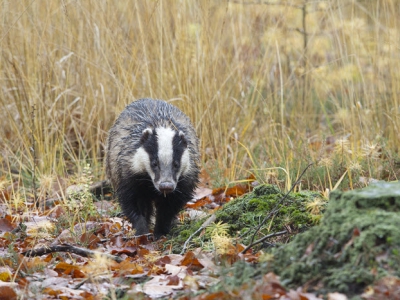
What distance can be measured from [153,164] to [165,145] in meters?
0.18

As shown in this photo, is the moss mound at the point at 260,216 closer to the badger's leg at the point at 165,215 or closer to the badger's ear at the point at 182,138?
the badger's leg at the point at 165,215

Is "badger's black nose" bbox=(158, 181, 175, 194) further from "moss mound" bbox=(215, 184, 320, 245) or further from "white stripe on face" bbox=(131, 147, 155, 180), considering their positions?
"moss mound" bbox=(215, 184, 320, 245)

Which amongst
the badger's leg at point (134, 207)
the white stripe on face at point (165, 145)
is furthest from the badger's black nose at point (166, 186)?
the badger's leg at point (134, 207)

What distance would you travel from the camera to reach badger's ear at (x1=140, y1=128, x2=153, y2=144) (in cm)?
541

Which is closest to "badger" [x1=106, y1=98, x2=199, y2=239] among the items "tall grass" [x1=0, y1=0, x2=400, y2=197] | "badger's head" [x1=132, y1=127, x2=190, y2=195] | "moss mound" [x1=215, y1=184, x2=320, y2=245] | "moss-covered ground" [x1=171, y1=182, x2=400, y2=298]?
"badger's head" [x1=132, y1=127, x2=190, y2=195]

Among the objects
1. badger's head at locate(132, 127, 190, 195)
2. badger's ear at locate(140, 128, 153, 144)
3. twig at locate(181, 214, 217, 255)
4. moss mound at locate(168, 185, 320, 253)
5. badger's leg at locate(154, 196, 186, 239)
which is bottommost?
badger's leg at locate(154, 196, 186, 239)

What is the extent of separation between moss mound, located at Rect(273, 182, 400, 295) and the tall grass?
3.21 m

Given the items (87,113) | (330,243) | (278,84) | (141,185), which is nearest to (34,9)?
(87,113)

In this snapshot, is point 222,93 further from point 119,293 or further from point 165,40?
point 119,293

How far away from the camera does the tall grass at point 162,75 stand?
22.2 ft

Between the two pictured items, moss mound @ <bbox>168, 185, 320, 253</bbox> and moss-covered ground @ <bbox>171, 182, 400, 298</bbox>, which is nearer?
moss-covered ground @ <bbox>171, 182, 400, 298</bbox>

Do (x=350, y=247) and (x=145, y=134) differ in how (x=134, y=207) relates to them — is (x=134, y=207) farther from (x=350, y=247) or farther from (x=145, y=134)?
(x=350, y=247)

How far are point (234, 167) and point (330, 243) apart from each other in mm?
3629

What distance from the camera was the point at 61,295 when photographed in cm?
332
